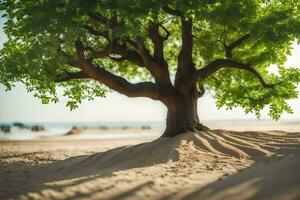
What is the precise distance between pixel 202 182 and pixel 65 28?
591cm

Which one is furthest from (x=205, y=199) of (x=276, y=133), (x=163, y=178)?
(x=276, y=133)

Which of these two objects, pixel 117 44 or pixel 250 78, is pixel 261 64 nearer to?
pixel 250 78

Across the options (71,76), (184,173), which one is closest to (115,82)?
(71,76)

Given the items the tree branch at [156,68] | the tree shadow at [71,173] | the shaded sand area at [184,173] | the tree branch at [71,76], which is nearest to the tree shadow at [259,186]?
the shaded sand area at [184,173]

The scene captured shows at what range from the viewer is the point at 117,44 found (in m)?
15.1

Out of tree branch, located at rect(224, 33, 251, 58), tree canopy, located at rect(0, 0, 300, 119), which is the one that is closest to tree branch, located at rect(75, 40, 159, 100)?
tree canopy, located at rect(0, 0, 300, 119)

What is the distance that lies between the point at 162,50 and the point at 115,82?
8.14 feet

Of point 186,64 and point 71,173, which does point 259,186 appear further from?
point 186,64

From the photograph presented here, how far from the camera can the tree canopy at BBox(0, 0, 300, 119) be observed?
37.0ft

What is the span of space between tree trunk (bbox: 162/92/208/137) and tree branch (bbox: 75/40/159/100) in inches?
30.8

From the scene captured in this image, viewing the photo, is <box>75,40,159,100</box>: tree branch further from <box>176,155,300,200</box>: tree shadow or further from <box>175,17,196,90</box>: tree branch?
<box>176,155,300,200</box>: tree shadow

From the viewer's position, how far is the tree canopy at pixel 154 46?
37.0ft

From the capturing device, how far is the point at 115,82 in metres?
14.7

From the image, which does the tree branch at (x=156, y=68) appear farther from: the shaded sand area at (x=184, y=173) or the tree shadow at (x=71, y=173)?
the tree shadow at (x=71, y=173)
